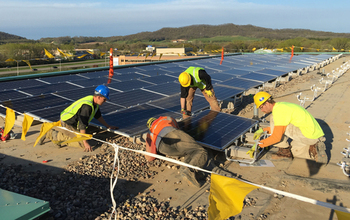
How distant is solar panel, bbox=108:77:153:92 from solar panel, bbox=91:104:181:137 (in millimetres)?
2900

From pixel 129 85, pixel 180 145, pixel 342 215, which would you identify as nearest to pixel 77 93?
pixel 129 85

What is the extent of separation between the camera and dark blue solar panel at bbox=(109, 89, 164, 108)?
380 inches

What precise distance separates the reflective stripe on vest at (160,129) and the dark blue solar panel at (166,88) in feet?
17.9

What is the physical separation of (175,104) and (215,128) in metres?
2.89

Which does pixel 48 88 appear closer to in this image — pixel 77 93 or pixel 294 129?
pixel 77 93

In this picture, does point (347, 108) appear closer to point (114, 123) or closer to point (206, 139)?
point (206, 139)

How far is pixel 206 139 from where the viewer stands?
6621 mm

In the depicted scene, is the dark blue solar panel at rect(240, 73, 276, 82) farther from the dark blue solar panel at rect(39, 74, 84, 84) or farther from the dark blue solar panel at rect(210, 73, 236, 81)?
the dark blue solar panel at rect(39, 74, 84, 84)

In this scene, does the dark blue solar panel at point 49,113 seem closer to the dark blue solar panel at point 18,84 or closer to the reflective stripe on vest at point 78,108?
the reflective stripe on vest at point 78,108

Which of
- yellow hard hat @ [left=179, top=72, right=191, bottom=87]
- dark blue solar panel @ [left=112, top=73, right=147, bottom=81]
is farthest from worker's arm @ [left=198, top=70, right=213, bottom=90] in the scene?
dark blue solar panel @ [left=112, top=73, right=147, bottom=81]

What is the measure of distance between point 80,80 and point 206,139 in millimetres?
9196

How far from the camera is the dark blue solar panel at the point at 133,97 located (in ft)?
31.7

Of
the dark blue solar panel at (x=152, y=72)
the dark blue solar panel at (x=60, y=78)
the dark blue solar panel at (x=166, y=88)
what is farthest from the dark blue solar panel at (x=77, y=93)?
the dark blue solar panel at (x=152, y=72)

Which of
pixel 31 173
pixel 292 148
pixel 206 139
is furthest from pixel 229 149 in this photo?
pixel 31 173
